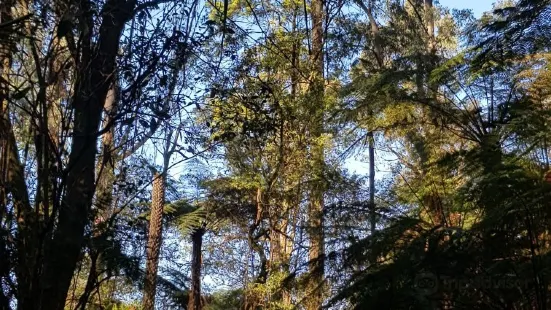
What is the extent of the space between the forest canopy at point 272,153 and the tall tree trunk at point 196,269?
4.50ft

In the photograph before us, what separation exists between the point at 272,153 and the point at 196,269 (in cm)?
338

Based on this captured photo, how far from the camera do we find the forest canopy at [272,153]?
2.90 m

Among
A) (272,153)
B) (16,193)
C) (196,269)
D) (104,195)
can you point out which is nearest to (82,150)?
(16,193)

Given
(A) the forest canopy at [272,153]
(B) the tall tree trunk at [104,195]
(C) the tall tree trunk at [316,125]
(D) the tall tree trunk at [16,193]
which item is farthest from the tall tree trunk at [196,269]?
(D) the tall tree trunk at [16,193]

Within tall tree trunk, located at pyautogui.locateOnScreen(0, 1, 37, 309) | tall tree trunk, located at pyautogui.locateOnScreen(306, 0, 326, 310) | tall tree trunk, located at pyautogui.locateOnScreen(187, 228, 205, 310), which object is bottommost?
tall tree trunk, located at pyautogui.locateOnScreen(0, 1, 37, 309)

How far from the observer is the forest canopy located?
290 centimetres

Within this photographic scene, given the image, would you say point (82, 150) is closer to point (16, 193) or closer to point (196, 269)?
point (16, 193)

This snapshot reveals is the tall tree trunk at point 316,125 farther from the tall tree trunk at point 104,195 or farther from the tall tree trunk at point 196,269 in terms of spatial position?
the tall tree trunk at point 104,195

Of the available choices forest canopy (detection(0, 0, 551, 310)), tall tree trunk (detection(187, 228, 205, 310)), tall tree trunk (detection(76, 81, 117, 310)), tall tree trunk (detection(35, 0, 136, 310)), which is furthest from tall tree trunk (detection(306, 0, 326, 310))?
tall tree trunk (detection(35, 0, 136, 310))

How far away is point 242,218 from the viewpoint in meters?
10.0

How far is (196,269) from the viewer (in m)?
11.0

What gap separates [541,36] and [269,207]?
4.75 meters

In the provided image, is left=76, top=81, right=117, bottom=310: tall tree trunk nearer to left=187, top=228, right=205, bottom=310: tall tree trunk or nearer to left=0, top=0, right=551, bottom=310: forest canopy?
left=0, top=0, right=551, bottom=310: forest canopy

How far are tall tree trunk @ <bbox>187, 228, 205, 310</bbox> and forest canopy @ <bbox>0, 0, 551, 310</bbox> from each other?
4.50ft
